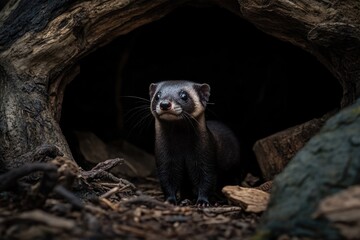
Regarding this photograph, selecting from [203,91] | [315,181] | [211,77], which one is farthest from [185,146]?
[211,77]

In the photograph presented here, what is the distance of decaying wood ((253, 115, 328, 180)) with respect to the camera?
7.02 meters

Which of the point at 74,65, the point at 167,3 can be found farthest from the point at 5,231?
the point at 167,3

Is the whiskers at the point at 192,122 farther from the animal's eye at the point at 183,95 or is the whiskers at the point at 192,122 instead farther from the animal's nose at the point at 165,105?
the animal's nose at the point at 165,105

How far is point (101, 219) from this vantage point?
3971 millimetres

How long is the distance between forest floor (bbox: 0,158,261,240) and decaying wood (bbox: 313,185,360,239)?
2.25 ft

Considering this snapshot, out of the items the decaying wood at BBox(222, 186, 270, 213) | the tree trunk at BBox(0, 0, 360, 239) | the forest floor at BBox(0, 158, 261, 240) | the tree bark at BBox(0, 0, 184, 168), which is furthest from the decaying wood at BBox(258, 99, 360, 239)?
the tree bark at BBox(0, 0, 184, 168)

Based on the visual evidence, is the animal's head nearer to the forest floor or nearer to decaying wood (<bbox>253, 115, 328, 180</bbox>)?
decaying wood (<bbox>253, 115, 328, 180</bbox>)

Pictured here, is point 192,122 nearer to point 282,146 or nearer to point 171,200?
point 171,200

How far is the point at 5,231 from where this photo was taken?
3.53m

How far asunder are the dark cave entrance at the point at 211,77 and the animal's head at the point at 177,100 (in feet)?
8.90

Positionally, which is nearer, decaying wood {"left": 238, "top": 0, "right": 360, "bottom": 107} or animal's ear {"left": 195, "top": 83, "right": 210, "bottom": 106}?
decaying wood {"left": 238, "top": 0, "right": 360, "bottom": 107}

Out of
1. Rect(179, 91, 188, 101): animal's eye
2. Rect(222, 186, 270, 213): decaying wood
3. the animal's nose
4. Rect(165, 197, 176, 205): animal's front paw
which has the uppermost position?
Rect(179, 91, 188, 101): animal's eye

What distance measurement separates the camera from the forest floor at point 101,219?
3.53m

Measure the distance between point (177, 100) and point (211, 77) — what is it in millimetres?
3754
